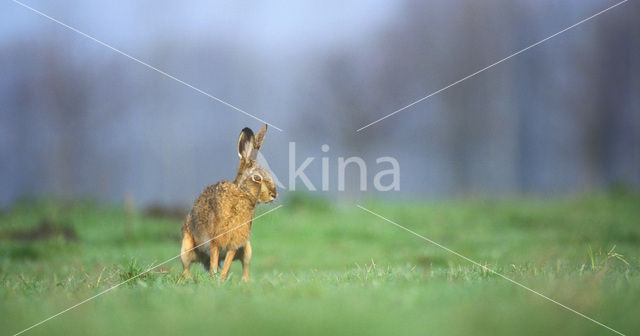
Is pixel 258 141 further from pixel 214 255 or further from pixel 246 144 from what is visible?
pixel 214 255

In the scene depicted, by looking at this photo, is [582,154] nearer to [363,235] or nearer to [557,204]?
[557,204]

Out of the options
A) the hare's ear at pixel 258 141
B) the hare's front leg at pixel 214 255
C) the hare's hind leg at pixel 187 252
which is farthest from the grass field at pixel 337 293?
the hare's ear at pixel 258 141

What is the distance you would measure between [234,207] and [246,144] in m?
0.55

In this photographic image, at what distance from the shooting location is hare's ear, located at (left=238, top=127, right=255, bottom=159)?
5.50 meters

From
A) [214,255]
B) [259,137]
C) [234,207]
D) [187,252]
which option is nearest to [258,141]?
[259,137]

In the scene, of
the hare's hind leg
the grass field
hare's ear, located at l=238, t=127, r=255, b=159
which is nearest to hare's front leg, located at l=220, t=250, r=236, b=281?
the grass field

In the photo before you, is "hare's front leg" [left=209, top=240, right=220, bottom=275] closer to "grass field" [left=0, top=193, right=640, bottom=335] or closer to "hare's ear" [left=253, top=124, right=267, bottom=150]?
Answer: "grass field" [left=0, top=193, right=640, bottom=335]

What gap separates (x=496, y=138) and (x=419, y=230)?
9223mm

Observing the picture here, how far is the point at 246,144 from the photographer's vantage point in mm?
5574

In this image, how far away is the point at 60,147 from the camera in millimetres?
15570

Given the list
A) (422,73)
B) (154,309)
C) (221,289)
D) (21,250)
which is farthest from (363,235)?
(422,73)

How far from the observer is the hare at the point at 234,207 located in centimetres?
555

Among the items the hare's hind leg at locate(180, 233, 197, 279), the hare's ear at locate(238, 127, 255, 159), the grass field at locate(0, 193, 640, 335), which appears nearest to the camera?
the grass field at locate(0, 193, 640, 335)

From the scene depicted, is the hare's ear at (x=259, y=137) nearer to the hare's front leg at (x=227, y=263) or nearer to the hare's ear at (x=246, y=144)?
the hare's ear at (x=246, y=144)
